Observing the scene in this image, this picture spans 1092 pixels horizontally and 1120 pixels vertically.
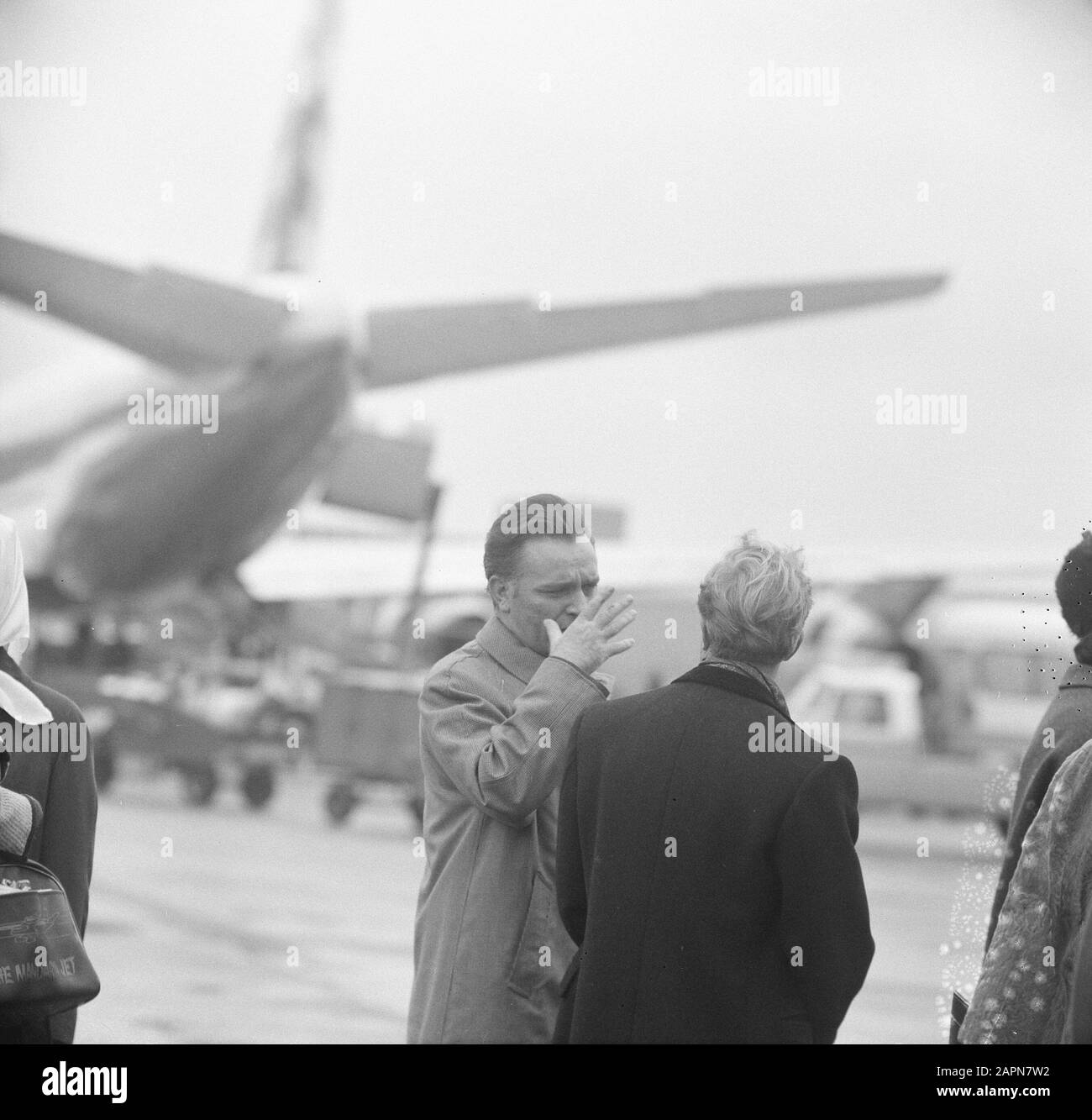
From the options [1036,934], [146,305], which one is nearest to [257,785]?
[146,305]

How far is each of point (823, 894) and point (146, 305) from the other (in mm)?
12626

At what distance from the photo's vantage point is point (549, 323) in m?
15.3

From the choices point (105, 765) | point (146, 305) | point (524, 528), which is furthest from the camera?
point (105, 765)

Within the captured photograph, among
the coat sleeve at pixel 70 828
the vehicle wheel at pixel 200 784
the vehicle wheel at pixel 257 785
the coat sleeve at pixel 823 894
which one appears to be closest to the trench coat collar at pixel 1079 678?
the coat sleeve at pixel 823 894

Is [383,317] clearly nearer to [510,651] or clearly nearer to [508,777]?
[510,651]

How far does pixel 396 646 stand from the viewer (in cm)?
1670

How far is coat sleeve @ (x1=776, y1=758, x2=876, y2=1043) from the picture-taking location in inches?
99.0

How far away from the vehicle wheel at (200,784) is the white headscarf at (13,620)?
1379 centimetres

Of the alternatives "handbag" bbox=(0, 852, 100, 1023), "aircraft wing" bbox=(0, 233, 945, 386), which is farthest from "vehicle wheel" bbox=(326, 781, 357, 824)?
"handbag" bbox=(0, 852, 100, 1023)

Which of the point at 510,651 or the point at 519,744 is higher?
the point at 510,651

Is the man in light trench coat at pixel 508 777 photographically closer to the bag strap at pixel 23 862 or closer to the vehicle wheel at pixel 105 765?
the bag strap at pixel 23 862

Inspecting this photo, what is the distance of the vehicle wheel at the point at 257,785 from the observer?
16578mm

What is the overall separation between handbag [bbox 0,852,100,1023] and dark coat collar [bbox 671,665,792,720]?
3.32ft

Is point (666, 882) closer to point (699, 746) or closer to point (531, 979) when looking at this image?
point (699, 746)
